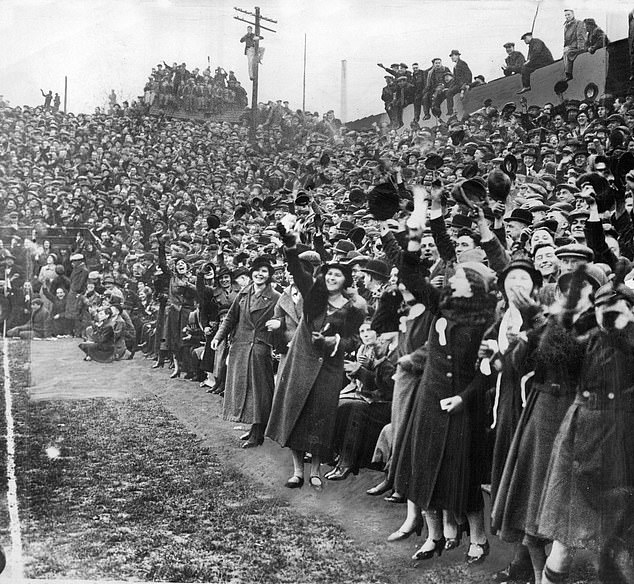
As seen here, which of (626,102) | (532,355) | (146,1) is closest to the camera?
(532,355)

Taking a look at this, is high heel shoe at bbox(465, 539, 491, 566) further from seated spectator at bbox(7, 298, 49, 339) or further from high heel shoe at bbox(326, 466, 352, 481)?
seated spectator at bbox(7, 298, 49, 339)

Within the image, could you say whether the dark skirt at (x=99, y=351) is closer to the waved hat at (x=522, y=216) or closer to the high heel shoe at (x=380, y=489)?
the high heel shoe at (x=380, y=489)

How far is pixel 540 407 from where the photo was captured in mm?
4754

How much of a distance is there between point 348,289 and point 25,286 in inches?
90.0

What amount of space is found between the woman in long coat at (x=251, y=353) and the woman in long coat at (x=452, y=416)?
108cm

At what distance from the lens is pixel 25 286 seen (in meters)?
6.11

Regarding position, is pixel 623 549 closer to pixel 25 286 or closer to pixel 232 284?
pixel 232 284

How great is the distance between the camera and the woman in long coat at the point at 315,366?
5.43 meters

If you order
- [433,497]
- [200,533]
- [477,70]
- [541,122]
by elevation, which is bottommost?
[200,533]

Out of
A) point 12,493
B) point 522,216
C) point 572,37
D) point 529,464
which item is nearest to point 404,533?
point 529,464

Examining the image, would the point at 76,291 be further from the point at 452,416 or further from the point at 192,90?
the point at 452,416

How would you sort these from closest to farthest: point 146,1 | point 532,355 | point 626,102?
point 532,355 < point 626,102 < point 146,1

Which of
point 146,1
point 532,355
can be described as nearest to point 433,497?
point 532,355

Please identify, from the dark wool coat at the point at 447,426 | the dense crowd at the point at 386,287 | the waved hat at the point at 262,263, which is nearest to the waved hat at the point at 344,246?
the dense crowd at the point at 386,287
